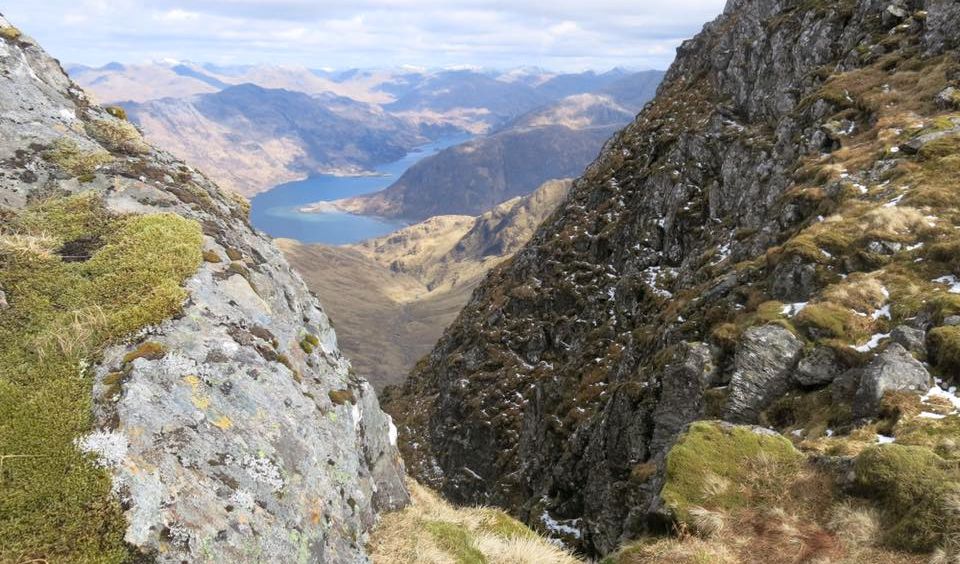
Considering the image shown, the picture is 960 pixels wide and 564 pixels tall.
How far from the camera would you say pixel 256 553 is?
8.27 metres

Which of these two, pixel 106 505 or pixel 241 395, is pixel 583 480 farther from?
pixel 106 505

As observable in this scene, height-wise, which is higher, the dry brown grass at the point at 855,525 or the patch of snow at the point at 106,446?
the patch of snow at the point at 106,446

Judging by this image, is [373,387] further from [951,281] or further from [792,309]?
[951,281]

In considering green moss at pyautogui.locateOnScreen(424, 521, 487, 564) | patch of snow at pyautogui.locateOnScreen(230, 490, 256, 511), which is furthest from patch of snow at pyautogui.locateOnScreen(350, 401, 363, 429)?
patch of snow at pyautogui.locateOnScreen(230, 490, 256, 511)

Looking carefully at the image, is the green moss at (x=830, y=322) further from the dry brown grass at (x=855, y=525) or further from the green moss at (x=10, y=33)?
the green moss at (x=10, y=33)

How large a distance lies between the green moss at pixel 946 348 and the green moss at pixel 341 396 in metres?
15.6

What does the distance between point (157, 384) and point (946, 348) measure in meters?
18.7

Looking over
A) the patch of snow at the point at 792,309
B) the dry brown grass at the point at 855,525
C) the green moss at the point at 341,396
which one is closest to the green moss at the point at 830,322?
the patch of snow at the point at 792,309

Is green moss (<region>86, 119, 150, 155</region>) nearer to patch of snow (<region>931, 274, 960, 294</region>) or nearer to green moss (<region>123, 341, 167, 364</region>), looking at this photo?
green moss (<region>123, 341, 167, 364</region>)

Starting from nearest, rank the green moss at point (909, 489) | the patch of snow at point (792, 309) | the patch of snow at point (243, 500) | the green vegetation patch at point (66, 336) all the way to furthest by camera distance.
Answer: the green vegetation patch at point (66, 336) < the patch of snow at point (243, 500) < the green moss at point (909, 489) < the patch of snow at point (792, 309)

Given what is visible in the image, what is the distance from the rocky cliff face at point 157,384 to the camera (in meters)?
7.27

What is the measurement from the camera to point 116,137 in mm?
16859

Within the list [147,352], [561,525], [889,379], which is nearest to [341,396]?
[147,352]

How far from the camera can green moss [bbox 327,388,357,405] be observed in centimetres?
1264
